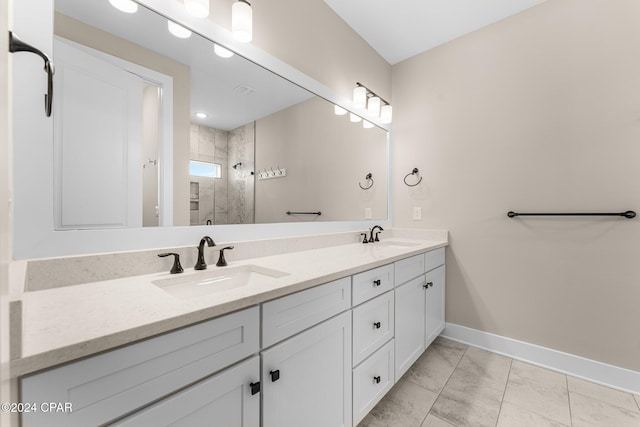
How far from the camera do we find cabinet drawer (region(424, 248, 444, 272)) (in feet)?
6.16

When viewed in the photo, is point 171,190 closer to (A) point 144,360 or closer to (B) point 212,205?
(B) point 212,205

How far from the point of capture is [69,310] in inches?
24.9

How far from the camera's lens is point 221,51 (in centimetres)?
127

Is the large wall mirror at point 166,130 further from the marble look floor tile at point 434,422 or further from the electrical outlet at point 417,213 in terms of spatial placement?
the marble look floor tile at point 434,422

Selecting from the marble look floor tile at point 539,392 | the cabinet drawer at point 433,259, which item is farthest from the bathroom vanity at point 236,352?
the marble look floor tile at point 539,392

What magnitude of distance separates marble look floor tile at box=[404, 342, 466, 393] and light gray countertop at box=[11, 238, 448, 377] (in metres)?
1.16

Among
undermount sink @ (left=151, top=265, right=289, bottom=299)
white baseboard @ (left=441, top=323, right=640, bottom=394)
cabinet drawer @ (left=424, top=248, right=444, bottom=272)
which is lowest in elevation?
white baseboard @ (left=441, top=323, right=640, bottom=394)

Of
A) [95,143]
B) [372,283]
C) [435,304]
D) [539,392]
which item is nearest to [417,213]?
[435,304]

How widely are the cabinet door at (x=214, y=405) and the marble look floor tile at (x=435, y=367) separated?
1286mm

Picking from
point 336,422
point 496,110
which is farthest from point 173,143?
point 496,110

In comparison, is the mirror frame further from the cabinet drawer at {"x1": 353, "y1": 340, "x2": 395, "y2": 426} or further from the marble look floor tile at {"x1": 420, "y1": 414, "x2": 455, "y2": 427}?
the marble look floor tile at {"x1": 420, "y1": 414, "x2": 455, "y2": 427}

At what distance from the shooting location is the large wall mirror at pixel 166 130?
2.93ft

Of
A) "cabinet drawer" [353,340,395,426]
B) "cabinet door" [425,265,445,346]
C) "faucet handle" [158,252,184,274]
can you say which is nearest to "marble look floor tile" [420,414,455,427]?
"cabinet drawer" [353,340,395,426]

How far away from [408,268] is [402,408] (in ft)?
2.51
